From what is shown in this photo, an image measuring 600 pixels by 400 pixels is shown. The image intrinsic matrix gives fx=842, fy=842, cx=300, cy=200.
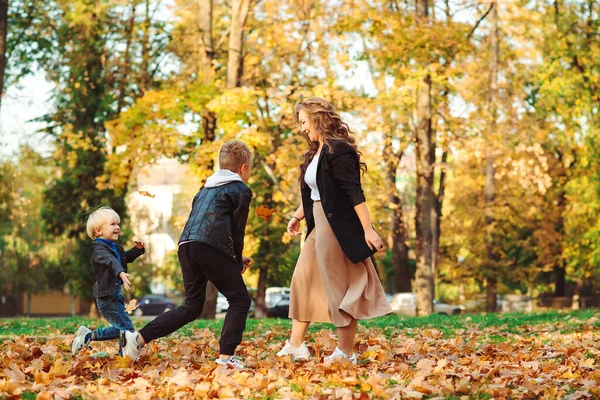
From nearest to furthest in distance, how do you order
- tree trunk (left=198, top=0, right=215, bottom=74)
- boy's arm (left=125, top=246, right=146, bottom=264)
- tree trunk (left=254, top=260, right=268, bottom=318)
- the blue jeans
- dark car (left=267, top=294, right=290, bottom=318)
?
1. the blue jeans
2. boy's arm (left=125, top=246, right=146, bottom=264)
3. tree trunk (left=198, top=0, right=215, bottom=74)
4. tree trunk (left=254, top=260, right=268, bottom=318)
5. dark car (left=267, top=294, right=290, bottom=318)

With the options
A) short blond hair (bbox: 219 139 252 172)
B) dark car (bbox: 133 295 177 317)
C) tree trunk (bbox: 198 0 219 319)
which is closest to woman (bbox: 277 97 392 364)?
short blond hair (bbox: 219 139 252 172)

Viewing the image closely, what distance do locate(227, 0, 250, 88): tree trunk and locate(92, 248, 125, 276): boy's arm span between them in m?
11.3

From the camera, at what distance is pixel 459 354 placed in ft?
23.7

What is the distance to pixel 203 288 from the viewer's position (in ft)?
21.4

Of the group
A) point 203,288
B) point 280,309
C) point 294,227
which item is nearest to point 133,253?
point 203,288

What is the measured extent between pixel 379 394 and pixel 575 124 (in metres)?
27.0

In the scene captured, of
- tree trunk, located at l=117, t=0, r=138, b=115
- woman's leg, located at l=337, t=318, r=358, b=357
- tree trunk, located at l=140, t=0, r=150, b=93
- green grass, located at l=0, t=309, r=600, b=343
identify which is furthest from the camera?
tree trunk, located at l=117, t=0, r=138, b=115

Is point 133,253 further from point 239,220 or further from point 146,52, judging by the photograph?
point 146,52

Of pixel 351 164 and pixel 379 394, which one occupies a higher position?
pixel 351 164

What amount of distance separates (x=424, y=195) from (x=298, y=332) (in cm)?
1370

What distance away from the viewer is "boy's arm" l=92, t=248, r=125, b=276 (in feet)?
21.7

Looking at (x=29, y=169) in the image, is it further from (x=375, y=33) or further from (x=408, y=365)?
(x=408, y=365)

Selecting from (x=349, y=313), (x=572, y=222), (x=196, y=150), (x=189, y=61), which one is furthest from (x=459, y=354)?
(x=572, y=222)

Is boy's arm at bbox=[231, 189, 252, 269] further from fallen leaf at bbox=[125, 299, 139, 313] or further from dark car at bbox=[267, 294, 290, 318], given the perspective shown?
dark car at bbox=[267, 294, 290, 318]
